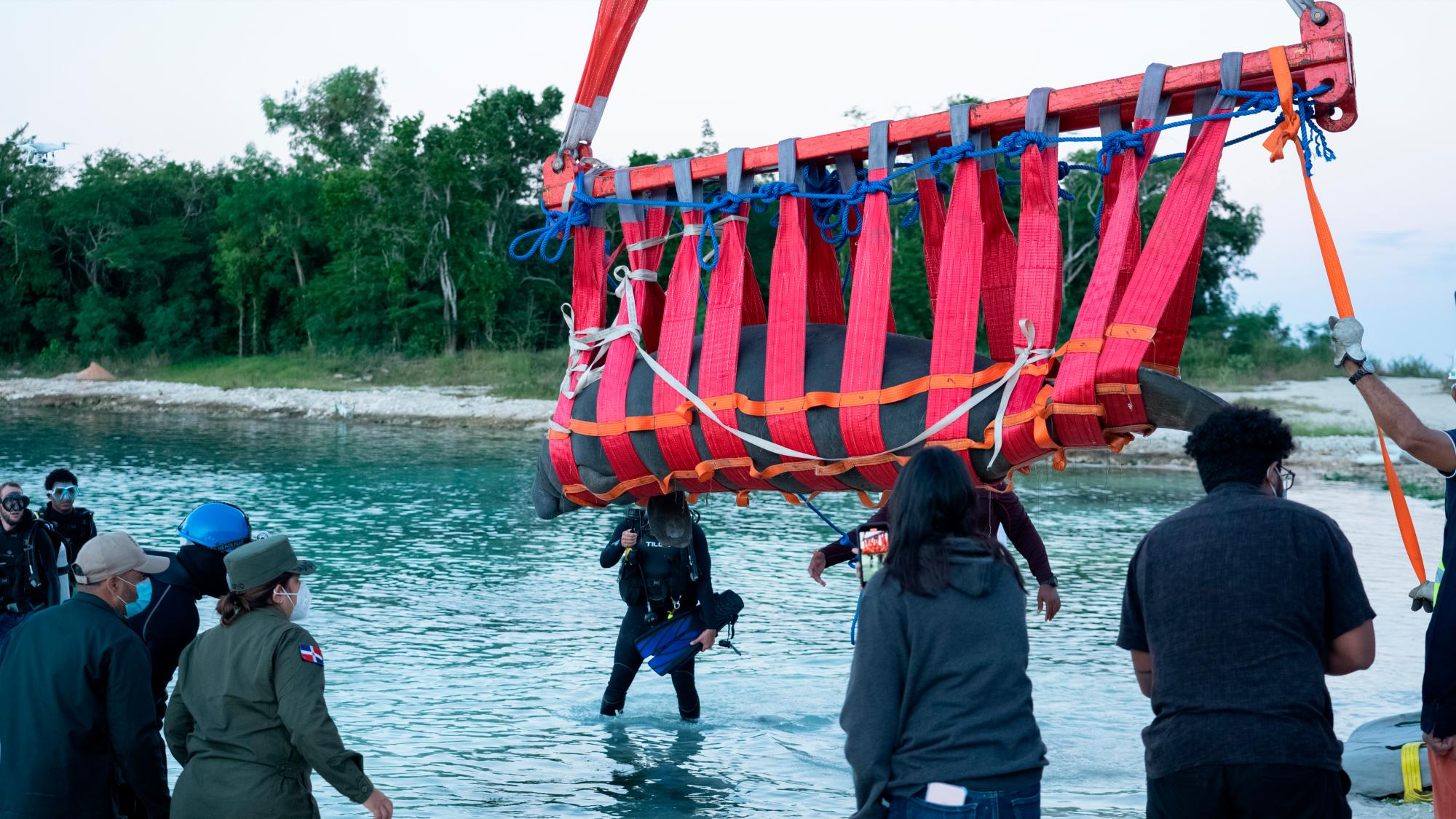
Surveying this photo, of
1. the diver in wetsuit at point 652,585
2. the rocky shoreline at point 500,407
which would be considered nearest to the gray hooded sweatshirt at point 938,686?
the diver in wetsuit at point 652,585

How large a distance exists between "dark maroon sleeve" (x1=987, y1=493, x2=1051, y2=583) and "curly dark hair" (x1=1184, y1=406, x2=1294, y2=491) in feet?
11.6

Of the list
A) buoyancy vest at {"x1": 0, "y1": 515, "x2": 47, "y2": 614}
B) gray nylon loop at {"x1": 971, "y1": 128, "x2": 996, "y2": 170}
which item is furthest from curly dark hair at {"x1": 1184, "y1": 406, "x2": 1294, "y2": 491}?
buoyancy vest at {"x1": 0, "y1": 515, "x2": 47, "y2": 614}

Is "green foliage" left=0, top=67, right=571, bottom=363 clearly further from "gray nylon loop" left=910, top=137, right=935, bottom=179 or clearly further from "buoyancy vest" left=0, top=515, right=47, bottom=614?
"gray nylon loop" left=910, top=137, right=935, bottom=179

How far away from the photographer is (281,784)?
409 cm

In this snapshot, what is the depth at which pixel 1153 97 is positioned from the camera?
414 cm

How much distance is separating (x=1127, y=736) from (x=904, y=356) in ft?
16.5

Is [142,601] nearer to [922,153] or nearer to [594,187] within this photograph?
[594,187]

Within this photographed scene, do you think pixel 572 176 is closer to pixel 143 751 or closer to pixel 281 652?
pixel 281 652

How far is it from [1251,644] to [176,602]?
4390 mm

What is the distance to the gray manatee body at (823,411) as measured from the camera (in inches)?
155

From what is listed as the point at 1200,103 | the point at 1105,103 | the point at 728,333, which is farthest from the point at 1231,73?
the point at 728,333

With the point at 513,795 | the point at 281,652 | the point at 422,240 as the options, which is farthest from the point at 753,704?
the point at 422,240

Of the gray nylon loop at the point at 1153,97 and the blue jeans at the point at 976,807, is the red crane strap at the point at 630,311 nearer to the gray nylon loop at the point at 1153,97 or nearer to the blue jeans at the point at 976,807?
the gray nylon loop at the point at 1153,97

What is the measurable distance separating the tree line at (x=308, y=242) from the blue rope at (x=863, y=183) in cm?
3588
